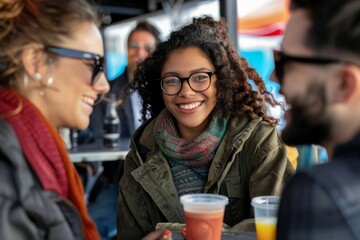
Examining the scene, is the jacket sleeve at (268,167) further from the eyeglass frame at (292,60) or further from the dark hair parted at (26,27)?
the dark hair parted at (26,27)

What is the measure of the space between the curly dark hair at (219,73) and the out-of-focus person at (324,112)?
112 centimetres

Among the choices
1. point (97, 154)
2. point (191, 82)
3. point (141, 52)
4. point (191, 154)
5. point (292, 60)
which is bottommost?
point (97, 154)

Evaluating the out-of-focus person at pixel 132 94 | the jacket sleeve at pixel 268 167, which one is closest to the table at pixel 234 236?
the jacket sleeve at pixel 268 167

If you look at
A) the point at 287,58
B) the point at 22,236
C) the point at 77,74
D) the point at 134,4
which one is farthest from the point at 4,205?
Result: the point at 134,4

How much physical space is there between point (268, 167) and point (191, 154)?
413mm

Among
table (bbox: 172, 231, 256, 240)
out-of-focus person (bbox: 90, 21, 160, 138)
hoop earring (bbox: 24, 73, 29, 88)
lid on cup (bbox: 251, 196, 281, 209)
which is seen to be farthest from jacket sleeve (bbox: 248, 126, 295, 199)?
out-of-focus person (bbox: 90, 21, 160, 138)

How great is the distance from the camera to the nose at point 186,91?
7.77 ft

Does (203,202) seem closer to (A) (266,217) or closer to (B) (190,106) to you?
(A) (266,217)

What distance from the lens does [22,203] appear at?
127 centimetres

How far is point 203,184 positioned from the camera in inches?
93.7

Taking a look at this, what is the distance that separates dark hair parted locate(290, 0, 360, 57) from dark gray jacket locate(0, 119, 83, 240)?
87 centimetres

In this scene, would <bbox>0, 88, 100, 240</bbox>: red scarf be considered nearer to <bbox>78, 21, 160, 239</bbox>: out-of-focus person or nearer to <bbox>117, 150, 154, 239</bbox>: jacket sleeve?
Result: <bbox>117, 150, 154, 239</bbox>: jacket sleeve

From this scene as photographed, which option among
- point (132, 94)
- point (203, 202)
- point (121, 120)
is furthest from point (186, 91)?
point (121, 120)

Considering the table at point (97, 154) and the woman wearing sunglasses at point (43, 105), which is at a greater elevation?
the woman wearing sunglasses at point (43, 105)
